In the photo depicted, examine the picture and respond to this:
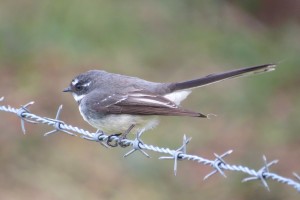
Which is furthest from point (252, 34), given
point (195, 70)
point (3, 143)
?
point (3, 143)

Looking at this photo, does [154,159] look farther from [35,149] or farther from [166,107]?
[166,107]

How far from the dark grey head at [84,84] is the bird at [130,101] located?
10cm

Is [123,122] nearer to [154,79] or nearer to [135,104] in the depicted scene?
[135,104]

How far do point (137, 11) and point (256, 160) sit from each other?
5.98 m

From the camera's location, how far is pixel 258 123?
1177cm

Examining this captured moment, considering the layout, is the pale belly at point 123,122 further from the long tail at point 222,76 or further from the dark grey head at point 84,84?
the dark grey head at point 84,84

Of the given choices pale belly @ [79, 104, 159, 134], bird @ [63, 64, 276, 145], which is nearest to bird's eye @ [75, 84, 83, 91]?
bird @ [63, 64, 276, 145]

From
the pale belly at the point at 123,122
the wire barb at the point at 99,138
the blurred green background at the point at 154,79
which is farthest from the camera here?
the blurred green background at the point at 154,79

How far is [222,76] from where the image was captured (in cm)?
627

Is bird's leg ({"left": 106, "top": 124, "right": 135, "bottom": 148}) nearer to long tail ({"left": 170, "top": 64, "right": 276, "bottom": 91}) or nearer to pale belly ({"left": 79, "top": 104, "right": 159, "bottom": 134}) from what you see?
pale belly ({"left": 79, "top": 104, "right": 159, "bottom": 134})

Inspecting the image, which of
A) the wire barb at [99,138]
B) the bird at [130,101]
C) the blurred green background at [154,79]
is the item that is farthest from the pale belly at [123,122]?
the blurred green background at [154,79]

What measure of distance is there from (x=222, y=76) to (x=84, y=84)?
5.29ft

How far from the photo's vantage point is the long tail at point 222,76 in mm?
5825

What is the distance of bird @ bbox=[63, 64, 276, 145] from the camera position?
6.41 meters
